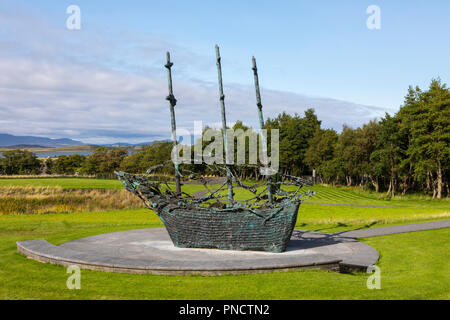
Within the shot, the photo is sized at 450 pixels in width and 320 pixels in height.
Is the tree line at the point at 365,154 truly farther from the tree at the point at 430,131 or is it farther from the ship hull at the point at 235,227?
the ship hull at the point at 235,227

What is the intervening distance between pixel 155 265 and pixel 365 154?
48248 millimetres

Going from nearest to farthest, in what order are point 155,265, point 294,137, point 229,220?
1. point 155,265
2. point 229,220
3. point 294,137

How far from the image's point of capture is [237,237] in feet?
41.4

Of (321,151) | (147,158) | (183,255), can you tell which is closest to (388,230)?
(183,255)

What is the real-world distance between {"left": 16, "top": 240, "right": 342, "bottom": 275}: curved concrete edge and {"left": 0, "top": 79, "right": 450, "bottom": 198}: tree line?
2515 cm

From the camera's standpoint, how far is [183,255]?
1202 cm

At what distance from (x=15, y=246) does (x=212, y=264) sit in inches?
318

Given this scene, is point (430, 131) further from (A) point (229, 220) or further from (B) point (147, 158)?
(B) point (147, 158)

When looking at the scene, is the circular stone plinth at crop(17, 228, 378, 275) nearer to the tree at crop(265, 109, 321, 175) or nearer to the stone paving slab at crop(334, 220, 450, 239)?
the stone paving slab at crop(334, 220, 450, 239)

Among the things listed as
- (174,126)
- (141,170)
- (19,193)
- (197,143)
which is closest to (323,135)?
(197,143)
